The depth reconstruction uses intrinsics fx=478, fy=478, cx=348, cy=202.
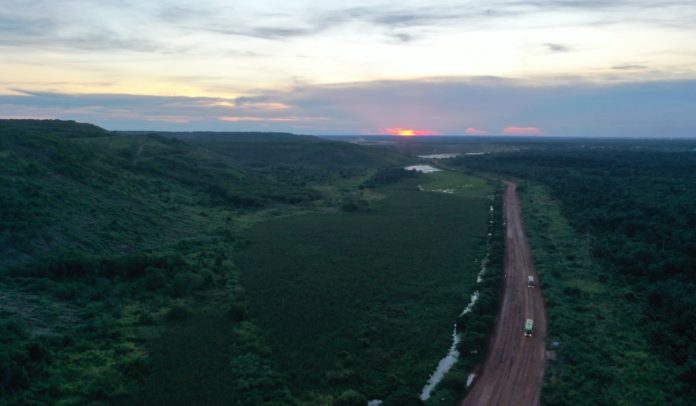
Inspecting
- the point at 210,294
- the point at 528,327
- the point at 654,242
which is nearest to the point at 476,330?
the point at 528,327

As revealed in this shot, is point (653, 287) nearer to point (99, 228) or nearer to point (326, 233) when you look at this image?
point (326, 233)

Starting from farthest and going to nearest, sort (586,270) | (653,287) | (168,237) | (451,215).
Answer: (451,215), (168,237), (586,270), (653,287)

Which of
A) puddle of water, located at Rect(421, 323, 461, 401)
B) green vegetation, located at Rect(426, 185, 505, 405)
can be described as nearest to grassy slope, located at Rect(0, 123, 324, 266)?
puddle of water, located at Rect(421, 323, 461, 401)

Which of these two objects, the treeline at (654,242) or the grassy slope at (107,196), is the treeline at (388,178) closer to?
the grassy slope at (107,196)

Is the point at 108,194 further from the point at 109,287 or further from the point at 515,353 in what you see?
Result: the point at 515,353

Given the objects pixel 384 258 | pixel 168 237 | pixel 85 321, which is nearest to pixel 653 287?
pixel 384 258

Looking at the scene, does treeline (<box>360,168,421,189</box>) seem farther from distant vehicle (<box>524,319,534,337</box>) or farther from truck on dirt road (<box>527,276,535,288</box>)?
distant vehicle (<box>524,319,534,337</box>)
